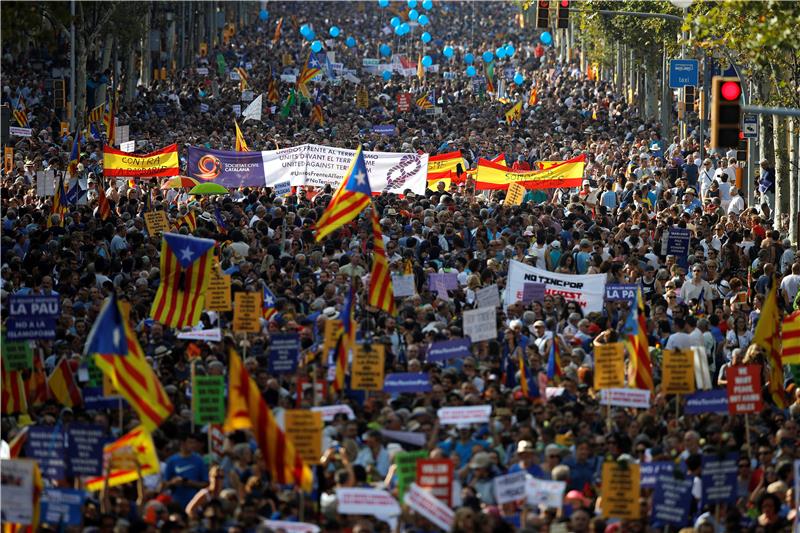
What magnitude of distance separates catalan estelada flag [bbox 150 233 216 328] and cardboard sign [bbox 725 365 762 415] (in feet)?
20.0

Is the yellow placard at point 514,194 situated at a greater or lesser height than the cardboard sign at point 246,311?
greater

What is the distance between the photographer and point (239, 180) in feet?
103

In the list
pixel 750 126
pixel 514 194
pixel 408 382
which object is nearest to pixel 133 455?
pixel 408 382

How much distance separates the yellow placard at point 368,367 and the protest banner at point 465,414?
1310 mm

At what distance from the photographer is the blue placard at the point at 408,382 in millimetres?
17188

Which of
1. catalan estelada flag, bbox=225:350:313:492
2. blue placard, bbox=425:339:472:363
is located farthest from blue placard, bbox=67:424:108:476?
blue placard, bbox=425:339:472:363

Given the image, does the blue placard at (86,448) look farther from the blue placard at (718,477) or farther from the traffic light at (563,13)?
the traffic light at (563,13)

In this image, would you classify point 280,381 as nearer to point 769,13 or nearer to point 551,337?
point 551,337

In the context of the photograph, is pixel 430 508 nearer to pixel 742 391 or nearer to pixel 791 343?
pixel 742 391

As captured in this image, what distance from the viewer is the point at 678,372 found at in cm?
1738

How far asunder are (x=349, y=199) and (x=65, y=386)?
190 inches

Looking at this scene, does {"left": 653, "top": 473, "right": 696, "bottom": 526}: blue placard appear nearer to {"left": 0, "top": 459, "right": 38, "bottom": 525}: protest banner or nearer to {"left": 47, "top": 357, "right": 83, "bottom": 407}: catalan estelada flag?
{"left": 0, "top": 459, "right": 38, "bottom": 525}: protest banner

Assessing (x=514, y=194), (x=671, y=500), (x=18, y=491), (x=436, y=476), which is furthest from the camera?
(x=514, y=194)

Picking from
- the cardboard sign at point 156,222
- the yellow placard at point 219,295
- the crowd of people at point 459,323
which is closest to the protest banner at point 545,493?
the crowd of people at point 459,323
